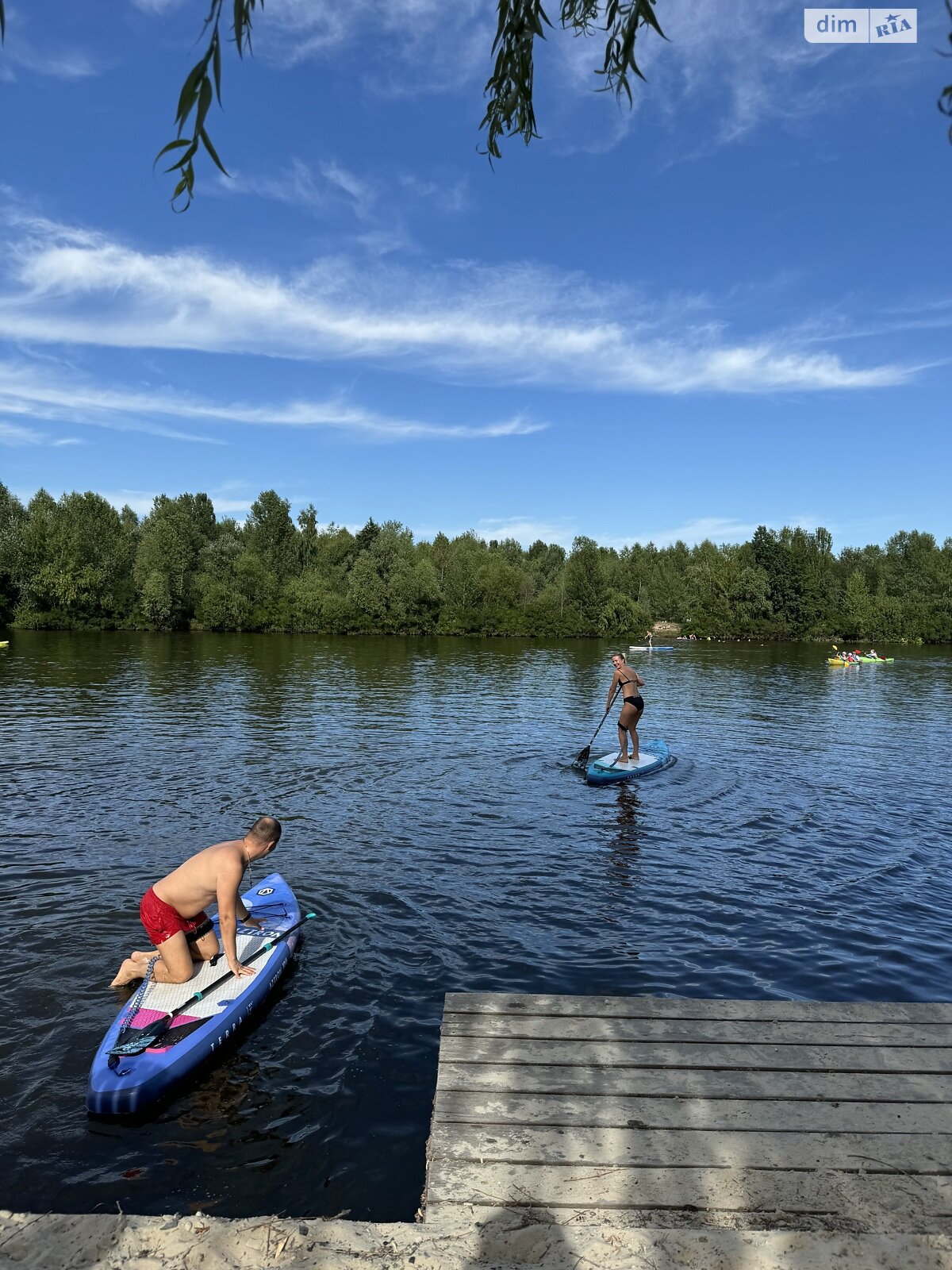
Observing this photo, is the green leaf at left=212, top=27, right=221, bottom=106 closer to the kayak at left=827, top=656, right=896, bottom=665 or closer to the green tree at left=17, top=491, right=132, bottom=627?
the kayak at left=827, top=656, right=896, bottom=665

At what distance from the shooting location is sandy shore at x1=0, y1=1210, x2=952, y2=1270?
11.7 feet

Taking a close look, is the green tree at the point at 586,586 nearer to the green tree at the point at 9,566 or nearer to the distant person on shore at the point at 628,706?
the green tree at the point at 9,566

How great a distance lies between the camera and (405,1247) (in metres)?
3.71

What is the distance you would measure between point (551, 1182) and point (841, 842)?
12.5 metres

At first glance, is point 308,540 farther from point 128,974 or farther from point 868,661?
point 128,974

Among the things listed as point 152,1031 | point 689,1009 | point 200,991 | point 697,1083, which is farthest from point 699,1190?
point 200,991

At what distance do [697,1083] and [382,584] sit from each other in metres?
92.1

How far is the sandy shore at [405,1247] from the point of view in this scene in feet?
11.7

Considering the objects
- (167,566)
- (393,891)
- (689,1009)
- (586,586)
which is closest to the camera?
(689,1009)

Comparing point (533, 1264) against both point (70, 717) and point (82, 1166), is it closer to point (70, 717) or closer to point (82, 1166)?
point (82, 1166)

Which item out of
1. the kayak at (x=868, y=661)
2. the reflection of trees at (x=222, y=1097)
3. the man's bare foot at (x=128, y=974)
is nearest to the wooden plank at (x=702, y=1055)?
the reflection of trees at (x=222, y=1097)

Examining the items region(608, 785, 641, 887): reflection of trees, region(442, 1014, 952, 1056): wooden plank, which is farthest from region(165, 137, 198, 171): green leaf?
region(608, 785, 641, 887): reflection of trees

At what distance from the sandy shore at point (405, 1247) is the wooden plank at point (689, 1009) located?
2619 millimetres

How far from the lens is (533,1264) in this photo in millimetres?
3668
